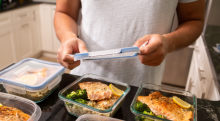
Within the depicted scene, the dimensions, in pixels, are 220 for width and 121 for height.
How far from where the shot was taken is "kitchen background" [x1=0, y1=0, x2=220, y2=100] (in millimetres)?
1694

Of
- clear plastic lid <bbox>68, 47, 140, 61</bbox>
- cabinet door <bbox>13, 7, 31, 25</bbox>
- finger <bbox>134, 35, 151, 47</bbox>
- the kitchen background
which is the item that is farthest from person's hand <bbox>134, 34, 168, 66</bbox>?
cabinet door <bbox>13, 7, 31, 25</bbox>

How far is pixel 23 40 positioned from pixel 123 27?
2541mm

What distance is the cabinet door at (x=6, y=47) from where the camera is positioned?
2623mm

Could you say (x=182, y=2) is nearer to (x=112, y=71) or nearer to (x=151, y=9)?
(x=151, y=9)

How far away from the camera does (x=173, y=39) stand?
913mm

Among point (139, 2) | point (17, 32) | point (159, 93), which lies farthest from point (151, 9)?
point (17, 32)

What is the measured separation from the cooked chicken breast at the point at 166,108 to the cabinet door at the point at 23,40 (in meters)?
2.68

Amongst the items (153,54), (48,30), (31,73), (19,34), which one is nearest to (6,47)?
(19,34)

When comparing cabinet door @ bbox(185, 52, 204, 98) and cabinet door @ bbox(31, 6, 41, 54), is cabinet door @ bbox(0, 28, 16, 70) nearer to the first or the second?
cabinet door @ bbox(31, 6, 41, 54)

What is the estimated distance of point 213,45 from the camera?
1630mm

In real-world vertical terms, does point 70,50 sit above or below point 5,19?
above

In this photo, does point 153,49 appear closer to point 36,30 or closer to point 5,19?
point 5,19

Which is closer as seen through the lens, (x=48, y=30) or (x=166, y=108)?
(x=166, y=108)

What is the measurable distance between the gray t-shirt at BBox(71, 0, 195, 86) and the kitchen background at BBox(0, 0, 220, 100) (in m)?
0.51
